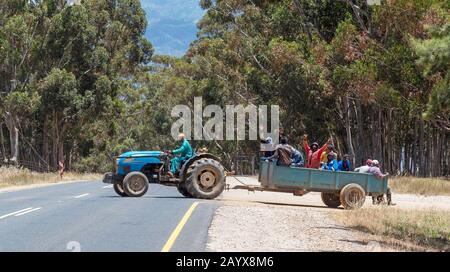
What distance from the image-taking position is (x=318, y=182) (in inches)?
794

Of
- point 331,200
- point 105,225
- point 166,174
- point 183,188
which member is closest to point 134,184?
point 166,174

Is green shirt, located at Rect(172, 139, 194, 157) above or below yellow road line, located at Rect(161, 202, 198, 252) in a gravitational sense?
above

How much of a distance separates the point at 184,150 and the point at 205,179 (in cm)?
103

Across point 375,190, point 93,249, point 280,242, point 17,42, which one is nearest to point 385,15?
point 375,190

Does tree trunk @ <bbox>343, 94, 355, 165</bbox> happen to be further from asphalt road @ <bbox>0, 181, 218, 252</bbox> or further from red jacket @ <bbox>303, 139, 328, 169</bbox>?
asphalt road @ <bbox>0, 181, 218, 252</bbox>

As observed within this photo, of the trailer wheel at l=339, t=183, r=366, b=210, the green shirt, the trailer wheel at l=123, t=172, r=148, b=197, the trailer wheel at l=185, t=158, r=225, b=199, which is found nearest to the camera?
the trailer wheel at l=339, t=183, r=366, b=210

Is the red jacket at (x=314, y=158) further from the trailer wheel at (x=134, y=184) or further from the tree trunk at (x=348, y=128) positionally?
the tree trunk at (x=348, y=128)

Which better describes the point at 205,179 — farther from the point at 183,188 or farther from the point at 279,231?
the point at 279,231

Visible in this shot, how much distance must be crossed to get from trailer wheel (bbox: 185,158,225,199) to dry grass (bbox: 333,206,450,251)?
12.0 ft

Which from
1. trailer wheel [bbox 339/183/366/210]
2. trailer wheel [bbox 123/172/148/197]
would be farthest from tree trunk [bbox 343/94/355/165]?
trailer wheel [bbox 123/172/148/197]

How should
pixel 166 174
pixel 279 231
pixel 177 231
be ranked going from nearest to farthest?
pixel 177 231
pixel 279 231
pixel 166 174

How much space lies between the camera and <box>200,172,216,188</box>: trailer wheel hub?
69.2 ft

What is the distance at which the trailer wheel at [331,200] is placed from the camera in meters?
22.0

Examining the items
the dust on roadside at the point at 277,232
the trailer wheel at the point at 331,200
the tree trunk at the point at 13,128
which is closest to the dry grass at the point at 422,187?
the trailer wheel at the point at 331,200
